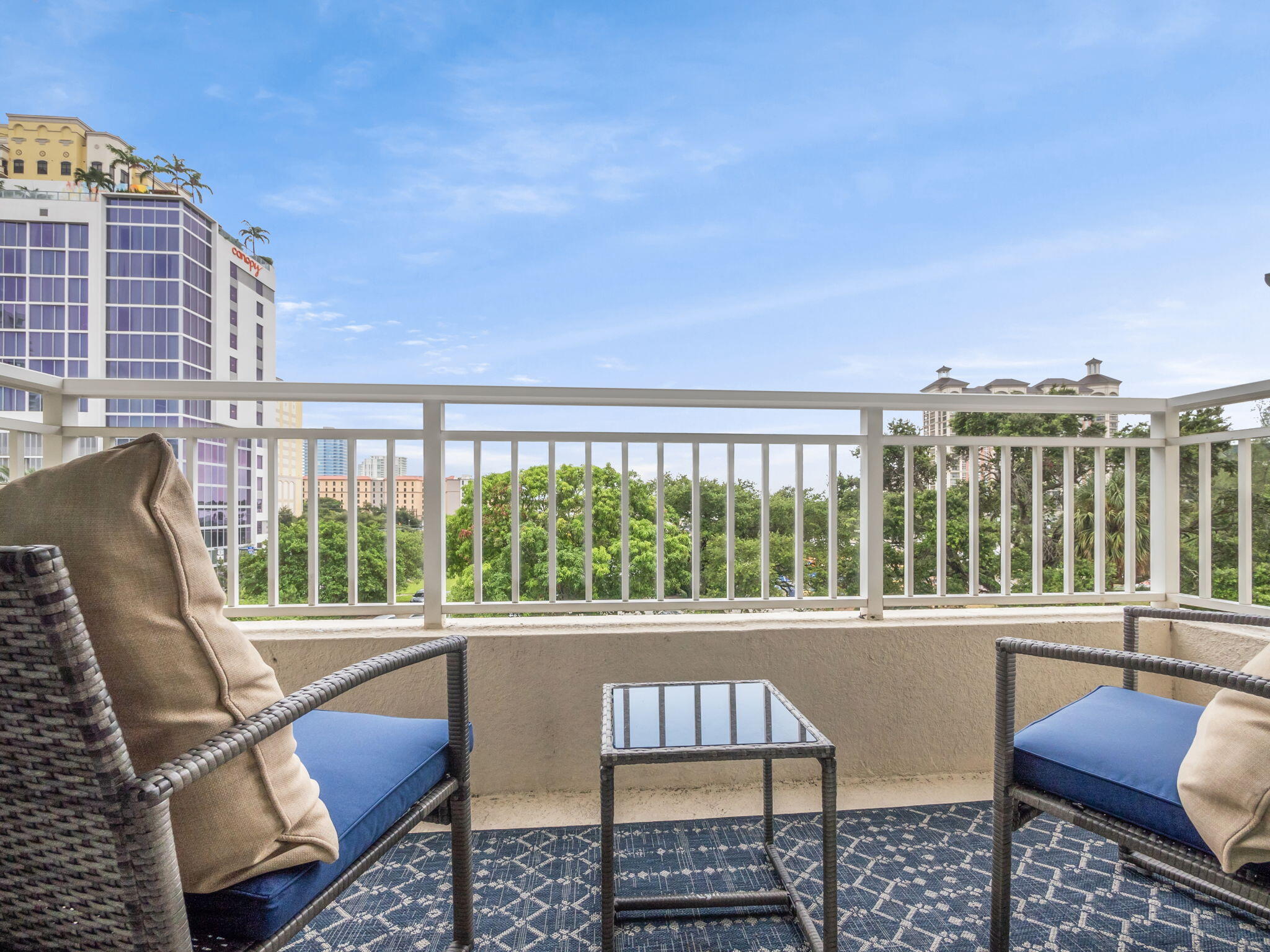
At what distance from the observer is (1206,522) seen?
220 centimetres

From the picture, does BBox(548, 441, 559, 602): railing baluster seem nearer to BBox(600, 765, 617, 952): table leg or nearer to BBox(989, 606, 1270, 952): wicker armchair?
BBox(600, 765, 617, 952): table leg

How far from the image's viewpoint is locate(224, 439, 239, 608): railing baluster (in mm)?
1979

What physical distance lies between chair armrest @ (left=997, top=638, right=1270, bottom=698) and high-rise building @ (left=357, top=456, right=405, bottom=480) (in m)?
1.93

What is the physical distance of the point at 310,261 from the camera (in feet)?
36.7

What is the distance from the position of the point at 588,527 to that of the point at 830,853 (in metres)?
1.24

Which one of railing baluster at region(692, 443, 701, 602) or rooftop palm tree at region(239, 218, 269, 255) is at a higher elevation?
rooftop palm tree at region(239, 218, 269, 255)

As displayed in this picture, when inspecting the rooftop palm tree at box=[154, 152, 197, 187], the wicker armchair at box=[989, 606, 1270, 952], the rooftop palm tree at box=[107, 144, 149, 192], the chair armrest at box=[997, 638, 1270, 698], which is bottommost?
the wicker armchair at box=[989, 606, 1270, 952]

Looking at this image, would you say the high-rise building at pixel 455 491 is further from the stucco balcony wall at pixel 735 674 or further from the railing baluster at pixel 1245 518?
the railing baluster at pixel 1245 518

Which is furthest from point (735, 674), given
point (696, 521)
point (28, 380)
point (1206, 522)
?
point (28, 380)

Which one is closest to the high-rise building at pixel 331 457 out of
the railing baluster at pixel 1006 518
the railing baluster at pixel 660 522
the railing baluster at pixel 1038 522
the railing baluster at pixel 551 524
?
the railing baluster at pixel 551 524

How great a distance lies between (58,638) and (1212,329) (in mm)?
12052

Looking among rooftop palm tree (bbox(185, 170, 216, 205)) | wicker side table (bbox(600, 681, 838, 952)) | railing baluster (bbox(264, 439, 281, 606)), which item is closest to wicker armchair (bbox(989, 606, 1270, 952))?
wicker side table (bbox(600, 681, 838, 952))

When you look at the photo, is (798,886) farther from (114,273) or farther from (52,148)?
(114,273)

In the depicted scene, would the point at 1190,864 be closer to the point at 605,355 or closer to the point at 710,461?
the point at 710,461
